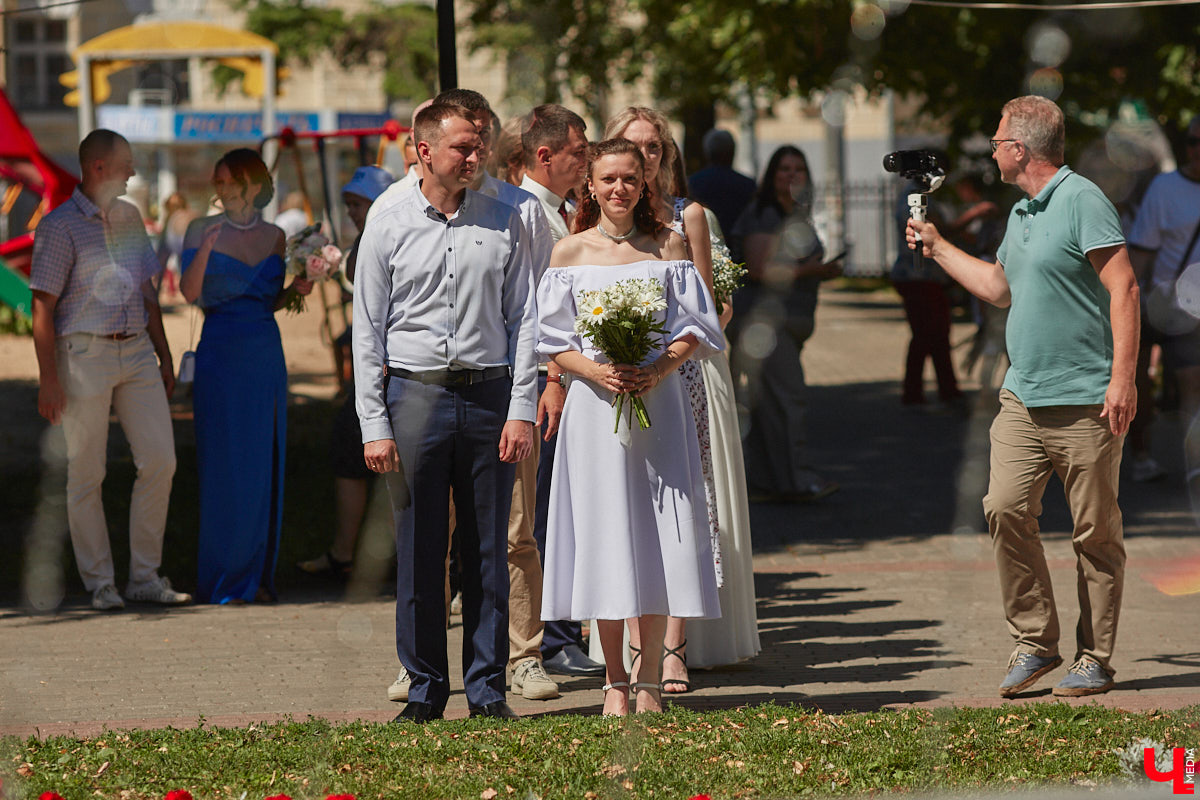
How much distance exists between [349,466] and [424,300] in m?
2.72

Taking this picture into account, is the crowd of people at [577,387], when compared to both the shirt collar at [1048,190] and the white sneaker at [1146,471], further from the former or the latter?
the white sneaker at [1146,471]

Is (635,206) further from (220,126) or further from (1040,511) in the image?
(220,126)

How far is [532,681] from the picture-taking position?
6016mm

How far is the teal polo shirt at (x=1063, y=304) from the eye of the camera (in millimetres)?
5805

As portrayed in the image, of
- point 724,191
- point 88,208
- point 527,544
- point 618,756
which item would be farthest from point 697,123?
point 618,756

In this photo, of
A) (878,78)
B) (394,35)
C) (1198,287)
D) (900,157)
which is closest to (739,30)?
(878,78)

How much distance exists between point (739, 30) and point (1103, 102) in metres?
5.65

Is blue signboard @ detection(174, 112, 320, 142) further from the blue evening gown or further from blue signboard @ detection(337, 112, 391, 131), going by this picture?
the blue evening gown

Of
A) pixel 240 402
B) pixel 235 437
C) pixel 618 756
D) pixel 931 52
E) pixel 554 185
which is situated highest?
pixel 931 52

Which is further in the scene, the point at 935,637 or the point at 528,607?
the point at 935,637

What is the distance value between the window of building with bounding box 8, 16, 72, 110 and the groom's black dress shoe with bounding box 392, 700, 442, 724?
5146cm

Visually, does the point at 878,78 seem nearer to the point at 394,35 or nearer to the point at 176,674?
the point at 176,674

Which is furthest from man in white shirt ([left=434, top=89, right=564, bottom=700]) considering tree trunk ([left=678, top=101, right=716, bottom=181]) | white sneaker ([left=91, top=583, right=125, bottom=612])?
tree trunk ([left=678, top=101, right=716, bottom=181])

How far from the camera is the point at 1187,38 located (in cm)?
1728
